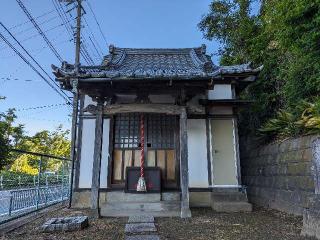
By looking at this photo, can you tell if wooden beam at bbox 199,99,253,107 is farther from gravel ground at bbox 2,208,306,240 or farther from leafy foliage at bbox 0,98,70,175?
leafy foliage at bbox 0,98,70,175

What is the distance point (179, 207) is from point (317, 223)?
A: 3.40 meters

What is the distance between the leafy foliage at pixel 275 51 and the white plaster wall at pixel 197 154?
6.33 ft

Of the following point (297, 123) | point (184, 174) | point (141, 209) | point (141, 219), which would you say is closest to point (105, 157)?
point (141, 209)

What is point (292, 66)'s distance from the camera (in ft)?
25.9

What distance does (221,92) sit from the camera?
9.58 meters

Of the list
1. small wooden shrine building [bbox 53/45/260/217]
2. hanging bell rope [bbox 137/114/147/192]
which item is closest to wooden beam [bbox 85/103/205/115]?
small wooden shrine building [bbox 53/45/260/217]

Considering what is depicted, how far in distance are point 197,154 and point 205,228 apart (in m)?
3.32

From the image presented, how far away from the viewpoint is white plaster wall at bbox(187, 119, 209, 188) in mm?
8680

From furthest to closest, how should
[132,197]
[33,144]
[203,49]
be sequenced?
[33,144] → [203,49] → [132,197]

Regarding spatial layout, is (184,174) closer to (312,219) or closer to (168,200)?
(168,200)

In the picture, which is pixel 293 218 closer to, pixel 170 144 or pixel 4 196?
pixel 170 144

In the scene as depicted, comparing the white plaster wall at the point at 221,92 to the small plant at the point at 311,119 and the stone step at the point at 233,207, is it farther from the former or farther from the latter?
the stone step at the point at 233,207

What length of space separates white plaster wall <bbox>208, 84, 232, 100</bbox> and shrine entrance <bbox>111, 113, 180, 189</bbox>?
59.6 inches

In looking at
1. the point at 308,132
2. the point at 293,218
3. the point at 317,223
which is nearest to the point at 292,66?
the point at 308,132
